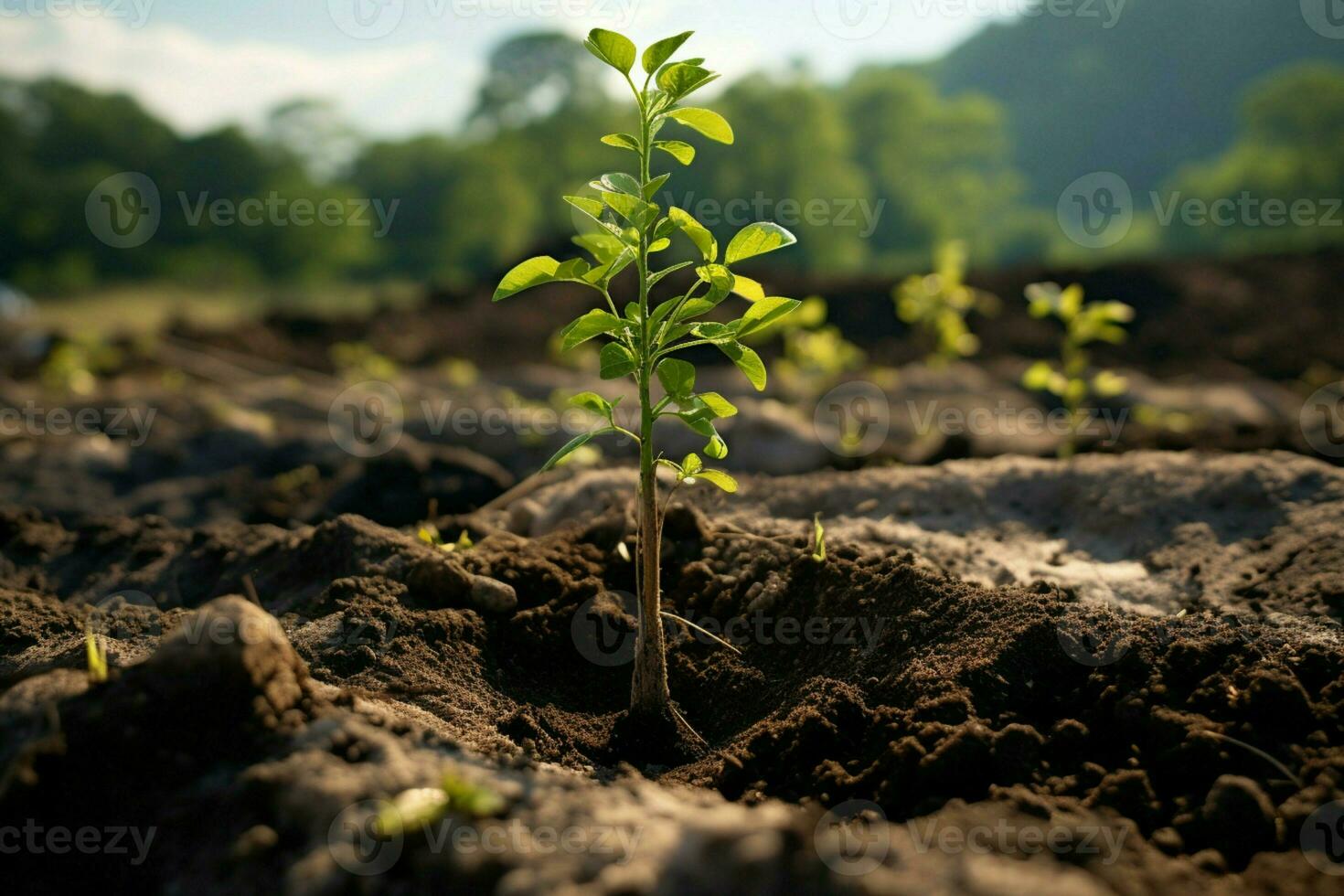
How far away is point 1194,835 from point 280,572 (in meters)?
3.37

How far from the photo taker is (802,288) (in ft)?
54.2

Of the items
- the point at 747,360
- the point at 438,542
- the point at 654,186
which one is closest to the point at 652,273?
the point at 654,186

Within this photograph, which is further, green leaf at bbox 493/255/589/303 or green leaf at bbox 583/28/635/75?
green leaf at bbox 493/255/589/303

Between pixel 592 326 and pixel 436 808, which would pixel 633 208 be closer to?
pixel 592 326

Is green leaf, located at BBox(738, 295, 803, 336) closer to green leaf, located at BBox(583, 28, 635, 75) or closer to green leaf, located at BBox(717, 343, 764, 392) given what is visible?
green leaf, located at BBox(717, 343, 764, 392)

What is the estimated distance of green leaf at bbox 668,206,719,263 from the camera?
2404mm

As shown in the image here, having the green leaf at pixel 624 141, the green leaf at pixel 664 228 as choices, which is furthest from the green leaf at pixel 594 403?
the green leaf at pixel 624 141

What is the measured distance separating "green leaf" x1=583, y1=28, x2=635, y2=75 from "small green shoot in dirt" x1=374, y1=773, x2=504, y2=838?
1801 mm

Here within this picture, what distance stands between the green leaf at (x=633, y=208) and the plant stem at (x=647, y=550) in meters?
0.07

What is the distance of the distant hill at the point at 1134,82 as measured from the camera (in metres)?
53.0

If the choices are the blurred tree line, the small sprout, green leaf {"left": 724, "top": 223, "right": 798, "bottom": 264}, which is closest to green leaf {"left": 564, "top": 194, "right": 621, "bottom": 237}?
green leaf {"left": 724, "top": 223, "right": 798, "bottom": 264}

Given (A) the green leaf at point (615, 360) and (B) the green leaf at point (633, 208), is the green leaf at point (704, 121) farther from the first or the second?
(A) the green leaf at point (615, 360)

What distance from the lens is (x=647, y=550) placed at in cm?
269

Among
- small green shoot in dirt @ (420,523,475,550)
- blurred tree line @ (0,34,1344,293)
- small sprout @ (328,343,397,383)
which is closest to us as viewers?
small green shoot in dirt @ (420,523,475,550)
